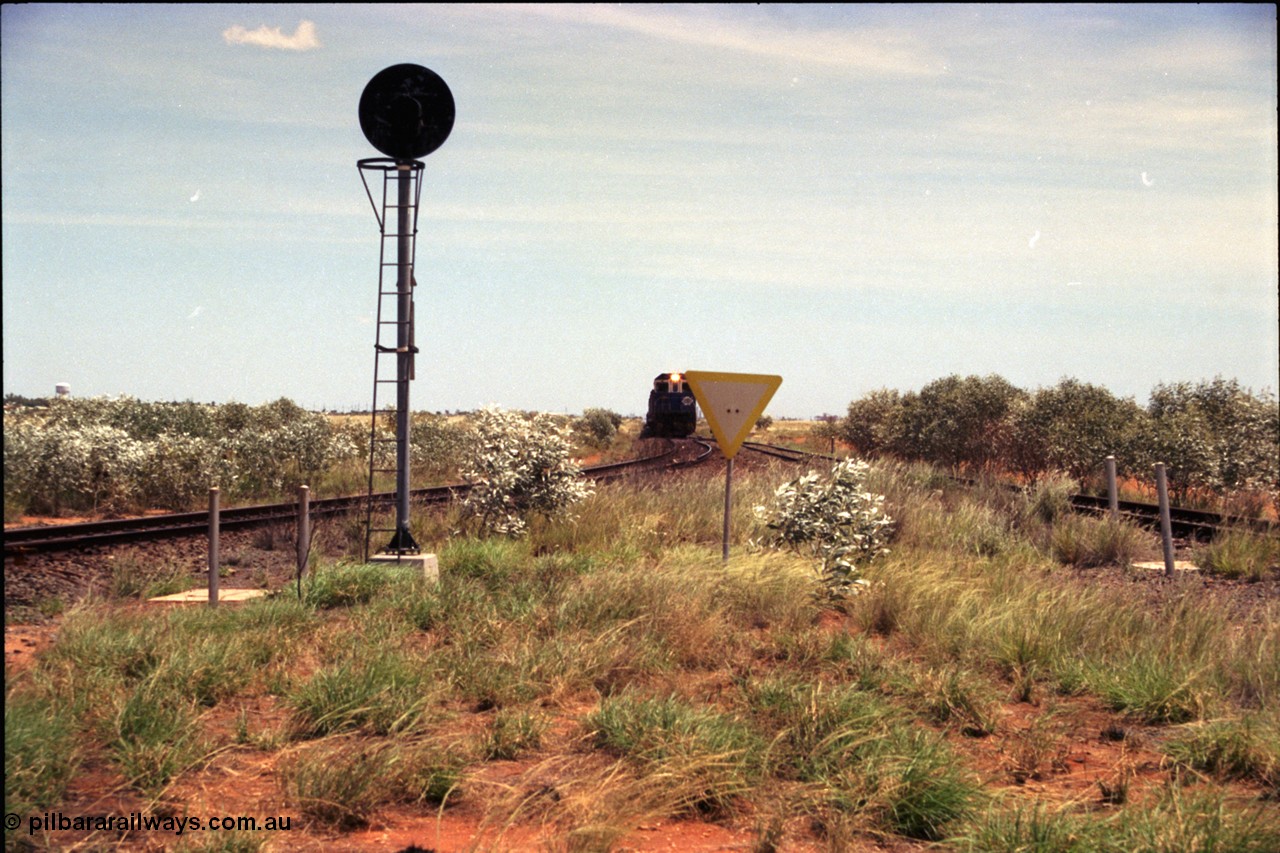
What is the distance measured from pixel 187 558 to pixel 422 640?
20.8 feet

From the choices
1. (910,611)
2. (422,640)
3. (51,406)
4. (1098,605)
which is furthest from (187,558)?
(51,406)

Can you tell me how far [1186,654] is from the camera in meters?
8.02

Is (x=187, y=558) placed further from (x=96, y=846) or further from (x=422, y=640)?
(x=96, y=846)

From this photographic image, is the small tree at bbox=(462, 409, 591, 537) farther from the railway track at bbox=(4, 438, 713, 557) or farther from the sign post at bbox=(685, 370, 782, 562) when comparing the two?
the sign post at bbox=(685, 370, 782, 562)

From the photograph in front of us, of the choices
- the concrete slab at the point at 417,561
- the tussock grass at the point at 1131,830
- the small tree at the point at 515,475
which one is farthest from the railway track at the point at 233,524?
the tussock grass at the point at 1131,830

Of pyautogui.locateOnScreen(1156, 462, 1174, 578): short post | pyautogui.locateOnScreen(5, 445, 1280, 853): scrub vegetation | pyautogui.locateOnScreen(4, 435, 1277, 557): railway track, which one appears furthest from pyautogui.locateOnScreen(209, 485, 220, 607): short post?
pyautogui.locateOnScreen(1156, 462, 1174, 578): short post

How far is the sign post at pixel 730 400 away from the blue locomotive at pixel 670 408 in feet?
119

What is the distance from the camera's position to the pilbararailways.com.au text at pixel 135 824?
15.9ft

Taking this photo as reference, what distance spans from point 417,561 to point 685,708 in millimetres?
5112

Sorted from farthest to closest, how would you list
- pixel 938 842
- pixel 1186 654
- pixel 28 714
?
pixel 1186 654
pixel 28 714
pixel 938 842

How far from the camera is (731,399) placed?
35.9 feet

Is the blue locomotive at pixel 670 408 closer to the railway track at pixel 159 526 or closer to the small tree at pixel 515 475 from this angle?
the railway track at pixel 159 526

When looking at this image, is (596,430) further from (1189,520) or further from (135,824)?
(135,824)

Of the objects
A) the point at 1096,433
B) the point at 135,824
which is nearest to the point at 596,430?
the point at 1096,433
